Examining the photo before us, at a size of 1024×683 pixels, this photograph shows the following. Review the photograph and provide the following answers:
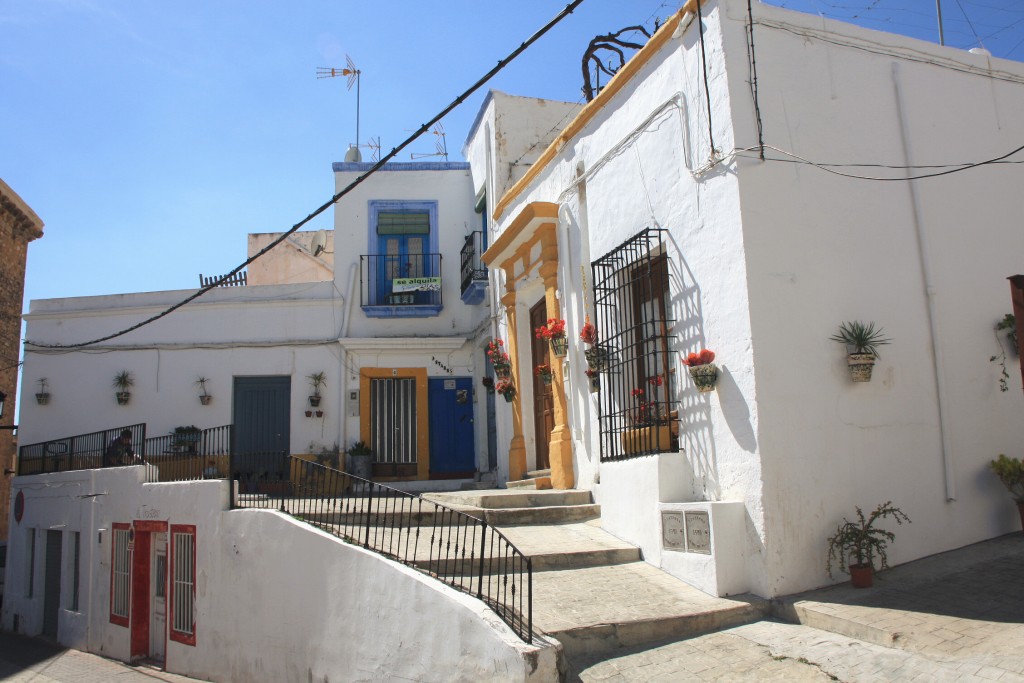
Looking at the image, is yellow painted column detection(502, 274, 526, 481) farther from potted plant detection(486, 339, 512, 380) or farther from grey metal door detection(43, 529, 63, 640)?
grey metal door detection(43, 529, 63, 640)

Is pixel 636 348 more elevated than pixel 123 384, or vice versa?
pixel 123 384

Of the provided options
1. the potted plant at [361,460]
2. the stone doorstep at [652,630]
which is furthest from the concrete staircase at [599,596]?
the potted plant at [361,460]

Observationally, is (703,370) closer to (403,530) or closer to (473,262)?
(403,530)

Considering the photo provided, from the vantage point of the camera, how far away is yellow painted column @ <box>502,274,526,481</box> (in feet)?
34.7

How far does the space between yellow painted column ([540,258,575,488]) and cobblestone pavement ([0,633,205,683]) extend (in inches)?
175

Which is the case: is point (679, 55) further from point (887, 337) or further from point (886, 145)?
point (887, 337)

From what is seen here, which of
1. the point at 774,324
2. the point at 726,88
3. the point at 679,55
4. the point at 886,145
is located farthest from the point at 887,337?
the point at 679,55

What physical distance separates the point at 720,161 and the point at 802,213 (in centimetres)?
75

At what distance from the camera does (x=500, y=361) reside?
36.2ft

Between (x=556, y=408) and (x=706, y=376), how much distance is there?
3409mm

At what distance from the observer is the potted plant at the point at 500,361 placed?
35.9 feet

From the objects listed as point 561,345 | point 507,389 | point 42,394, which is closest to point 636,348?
point 561,345

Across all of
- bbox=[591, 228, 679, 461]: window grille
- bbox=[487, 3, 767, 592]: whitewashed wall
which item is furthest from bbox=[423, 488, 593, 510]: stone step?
bbox=[591, 228, 679, 461]: window grille

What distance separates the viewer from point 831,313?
245 inches
